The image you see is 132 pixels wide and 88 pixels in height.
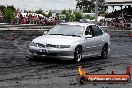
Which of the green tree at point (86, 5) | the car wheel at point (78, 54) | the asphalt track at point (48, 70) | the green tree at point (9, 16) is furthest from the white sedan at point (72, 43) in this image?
the green tree at point (86, 5)

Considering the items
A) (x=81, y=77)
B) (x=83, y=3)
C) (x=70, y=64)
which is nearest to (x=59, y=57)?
(x=70, y=64)

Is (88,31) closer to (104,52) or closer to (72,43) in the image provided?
(104,52)

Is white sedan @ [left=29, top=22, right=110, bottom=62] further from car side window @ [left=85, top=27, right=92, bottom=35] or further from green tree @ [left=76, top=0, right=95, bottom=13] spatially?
green tree @ [left=76, top=0, right=95, bottom=13]

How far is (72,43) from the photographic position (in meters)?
14.6

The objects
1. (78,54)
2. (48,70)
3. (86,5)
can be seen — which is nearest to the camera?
(48,70)

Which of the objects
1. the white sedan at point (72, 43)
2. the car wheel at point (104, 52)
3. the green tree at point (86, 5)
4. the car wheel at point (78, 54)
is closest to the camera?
the white sedan at point (72, 43)

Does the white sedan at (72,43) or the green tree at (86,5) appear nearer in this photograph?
the white sedan at (72,43)

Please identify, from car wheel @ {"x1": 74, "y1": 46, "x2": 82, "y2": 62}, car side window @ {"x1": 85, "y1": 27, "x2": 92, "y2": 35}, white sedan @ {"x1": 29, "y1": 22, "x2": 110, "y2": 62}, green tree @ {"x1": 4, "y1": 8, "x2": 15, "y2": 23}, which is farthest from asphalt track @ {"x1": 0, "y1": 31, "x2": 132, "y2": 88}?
green tree @ {"x1": 4, "y1": 8, "x2": 15, "y2": 23}

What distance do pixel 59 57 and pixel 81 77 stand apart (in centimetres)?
563

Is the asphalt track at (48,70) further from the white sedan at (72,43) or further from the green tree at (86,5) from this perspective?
the green tree at (86,5)

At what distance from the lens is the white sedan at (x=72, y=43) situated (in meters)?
14.4

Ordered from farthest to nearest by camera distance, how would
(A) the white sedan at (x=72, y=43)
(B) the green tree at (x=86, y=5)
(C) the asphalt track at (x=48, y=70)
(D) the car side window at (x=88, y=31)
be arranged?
(B) the green tree at (x=86, y=5) → (D) the car side window at (x=88, y=31) → (A) the white sedan at (x=72, y=43) → (C) the asphalt track at (x=48, y=70)

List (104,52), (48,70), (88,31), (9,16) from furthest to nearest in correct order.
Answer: (9,16) → (104,52) → (88,31) → (48,70)

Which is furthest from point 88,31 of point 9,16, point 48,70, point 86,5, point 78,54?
point 86,5
